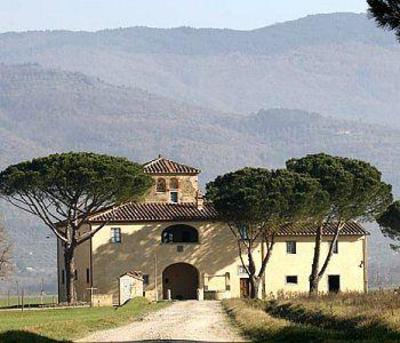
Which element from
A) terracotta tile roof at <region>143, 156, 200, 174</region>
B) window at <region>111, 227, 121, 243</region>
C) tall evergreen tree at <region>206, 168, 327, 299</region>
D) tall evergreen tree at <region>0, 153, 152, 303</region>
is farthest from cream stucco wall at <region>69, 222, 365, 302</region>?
terracotta tile roof at <region>143, 156, 200, 174</region>

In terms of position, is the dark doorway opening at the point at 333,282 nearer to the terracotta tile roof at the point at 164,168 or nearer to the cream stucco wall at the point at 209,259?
the cream stucco wall at the point at 209,259

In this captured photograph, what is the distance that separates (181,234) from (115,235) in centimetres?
512

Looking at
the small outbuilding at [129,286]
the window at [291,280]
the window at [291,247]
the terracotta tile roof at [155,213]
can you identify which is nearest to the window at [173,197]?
the terracotta tile roof at [155,213]

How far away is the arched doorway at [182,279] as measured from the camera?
351 feet

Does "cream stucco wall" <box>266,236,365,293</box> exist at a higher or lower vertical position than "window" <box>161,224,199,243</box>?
lower

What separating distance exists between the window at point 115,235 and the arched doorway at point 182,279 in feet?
15.1

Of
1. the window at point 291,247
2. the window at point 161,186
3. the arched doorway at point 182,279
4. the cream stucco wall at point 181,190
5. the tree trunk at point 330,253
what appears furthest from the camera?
the window at point 161,186

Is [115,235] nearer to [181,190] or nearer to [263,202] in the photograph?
[181,190]

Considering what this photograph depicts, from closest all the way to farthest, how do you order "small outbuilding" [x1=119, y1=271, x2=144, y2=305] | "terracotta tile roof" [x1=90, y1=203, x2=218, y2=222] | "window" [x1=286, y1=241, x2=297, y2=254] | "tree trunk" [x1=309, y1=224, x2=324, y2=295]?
"small outbuilding" [x1=119, y1=271, x2=144, y2=305]
"tree trunk" [x1=309, y1=224, x2=324, y2=295]
"terracotta tile roof" [x1=90, y1=203, x2=218, y2=222]
"window" [x1=286, y1=241, x2=297, y2=254]

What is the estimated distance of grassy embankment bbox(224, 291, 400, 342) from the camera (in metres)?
34.7

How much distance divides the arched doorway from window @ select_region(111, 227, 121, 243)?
15.1 ft

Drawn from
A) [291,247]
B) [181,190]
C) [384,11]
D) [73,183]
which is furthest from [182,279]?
[384,11]

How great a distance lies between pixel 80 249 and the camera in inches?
4267

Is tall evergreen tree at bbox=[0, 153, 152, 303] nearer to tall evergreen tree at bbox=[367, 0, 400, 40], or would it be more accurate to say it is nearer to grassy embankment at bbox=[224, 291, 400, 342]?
grassy embankment at bbox=[224, 291, 400, 342]
